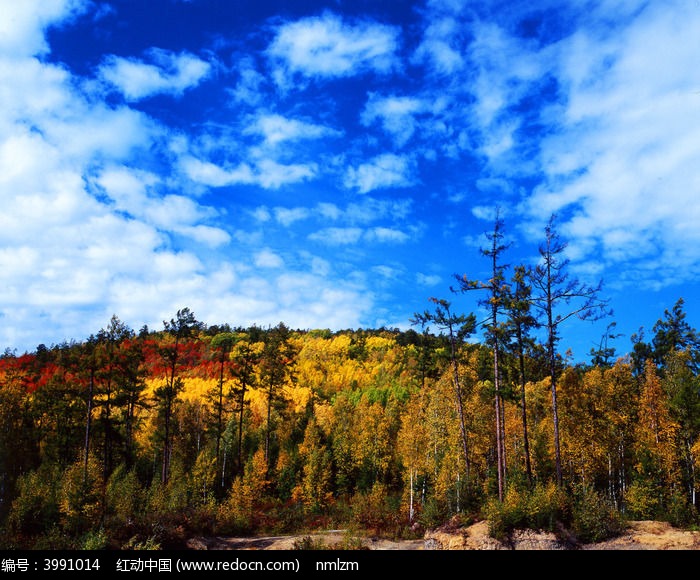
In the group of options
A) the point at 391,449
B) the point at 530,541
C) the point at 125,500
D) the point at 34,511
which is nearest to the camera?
the point at 530,541

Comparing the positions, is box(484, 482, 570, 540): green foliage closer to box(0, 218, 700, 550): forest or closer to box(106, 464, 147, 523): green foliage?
box(0, 218, 700, 550): forest

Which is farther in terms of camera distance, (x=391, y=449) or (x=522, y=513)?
(x=391, y=449)

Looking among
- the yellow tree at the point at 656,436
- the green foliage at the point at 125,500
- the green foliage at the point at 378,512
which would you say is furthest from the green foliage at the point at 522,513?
the green foliage at the point at 125,500

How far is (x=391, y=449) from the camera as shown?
45062 millimetres

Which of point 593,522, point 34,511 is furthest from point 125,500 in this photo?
point 593,522

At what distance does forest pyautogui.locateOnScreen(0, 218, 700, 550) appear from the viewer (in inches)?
983

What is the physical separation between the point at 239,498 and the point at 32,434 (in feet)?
85.2

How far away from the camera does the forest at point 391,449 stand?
24969 millimetres

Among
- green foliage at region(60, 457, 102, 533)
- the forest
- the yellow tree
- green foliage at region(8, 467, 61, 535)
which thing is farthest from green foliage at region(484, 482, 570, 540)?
green foliage at region(8, 467, 61, 535)

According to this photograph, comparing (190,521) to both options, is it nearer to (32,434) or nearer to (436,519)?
(436,519)

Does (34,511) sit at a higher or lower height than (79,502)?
lower

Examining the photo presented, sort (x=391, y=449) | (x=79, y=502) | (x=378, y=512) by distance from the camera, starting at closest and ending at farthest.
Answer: (x=79, y=502) → (x=378, y=512) → (x=391, y=449)

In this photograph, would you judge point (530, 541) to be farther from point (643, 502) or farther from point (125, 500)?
point (125, 500)
